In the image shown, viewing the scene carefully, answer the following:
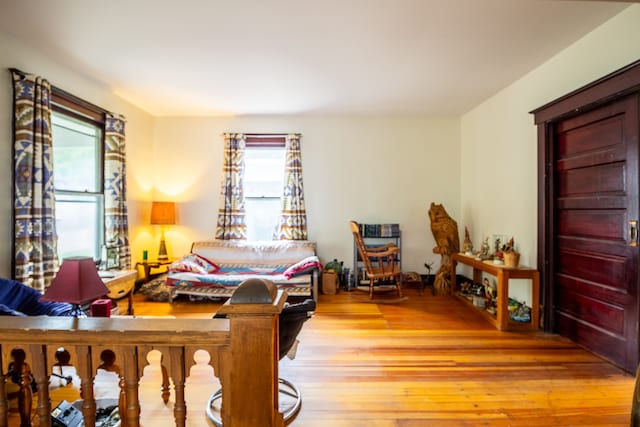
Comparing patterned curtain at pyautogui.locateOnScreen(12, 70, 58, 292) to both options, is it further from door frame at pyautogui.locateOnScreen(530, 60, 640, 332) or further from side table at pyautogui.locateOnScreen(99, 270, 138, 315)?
door frame at pyautogui.locateOnScreen(530, 60, 640, 332)

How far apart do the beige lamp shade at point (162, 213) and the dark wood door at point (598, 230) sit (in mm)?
4709

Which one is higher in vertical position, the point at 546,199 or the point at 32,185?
the point at 32,185

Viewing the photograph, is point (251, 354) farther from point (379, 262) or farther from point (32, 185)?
point (379, 262)

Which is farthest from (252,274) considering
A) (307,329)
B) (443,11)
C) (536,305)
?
(443,11)

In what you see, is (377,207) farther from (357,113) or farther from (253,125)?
(253,125)

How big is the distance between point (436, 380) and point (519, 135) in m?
2.77

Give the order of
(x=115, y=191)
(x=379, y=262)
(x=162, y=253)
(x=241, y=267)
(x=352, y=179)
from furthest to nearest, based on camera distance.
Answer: (x=352, y=179), (x=162, y=253), (x=241, y=267), (x=379, y=262), (x=115, y=191)

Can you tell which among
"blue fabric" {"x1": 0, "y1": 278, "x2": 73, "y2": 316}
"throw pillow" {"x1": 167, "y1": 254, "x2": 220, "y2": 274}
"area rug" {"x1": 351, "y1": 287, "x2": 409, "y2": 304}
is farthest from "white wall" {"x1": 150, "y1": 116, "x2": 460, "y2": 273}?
"blue fabric" {"x1": 0, "y1": 278, "x2": 73, "y2": 316}

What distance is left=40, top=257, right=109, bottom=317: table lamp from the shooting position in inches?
61.0

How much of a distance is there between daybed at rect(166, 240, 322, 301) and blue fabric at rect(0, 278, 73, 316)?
1.61 m

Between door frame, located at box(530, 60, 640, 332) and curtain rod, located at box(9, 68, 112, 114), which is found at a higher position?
curtain rod, located at box(9, 68, 112, 114)

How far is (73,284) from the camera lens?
61.2 inches

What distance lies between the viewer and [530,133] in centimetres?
324

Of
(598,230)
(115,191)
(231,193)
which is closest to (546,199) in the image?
(598,230)
